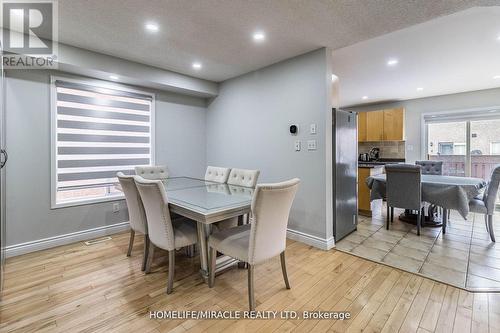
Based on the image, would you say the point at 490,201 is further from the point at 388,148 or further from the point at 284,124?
the point at 388,148

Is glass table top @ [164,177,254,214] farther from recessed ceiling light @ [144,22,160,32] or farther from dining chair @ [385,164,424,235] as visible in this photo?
dining chair @ [385,164,424,235]

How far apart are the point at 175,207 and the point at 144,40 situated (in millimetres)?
2002

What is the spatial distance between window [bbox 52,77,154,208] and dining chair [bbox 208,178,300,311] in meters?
2.34

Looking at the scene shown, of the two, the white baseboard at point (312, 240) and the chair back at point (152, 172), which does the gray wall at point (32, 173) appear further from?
the white baseboard at point (312, 240)

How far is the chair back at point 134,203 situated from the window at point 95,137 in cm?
127

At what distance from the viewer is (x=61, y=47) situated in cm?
274

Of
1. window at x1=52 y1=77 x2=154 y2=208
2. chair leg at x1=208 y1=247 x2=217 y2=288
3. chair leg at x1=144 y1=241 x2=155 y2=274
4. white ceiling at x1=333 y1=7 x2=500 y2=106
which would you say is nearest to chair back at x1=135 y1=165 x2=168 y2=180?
window at x1=52 y1=77 x2=154 y2=208

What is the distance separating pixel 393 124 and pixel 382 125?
0.23 meters

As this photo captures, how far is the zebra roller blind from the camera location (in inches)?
122

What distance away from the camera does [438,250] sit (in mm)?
2799

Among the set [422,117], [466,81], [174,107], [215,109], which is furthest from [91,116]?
[422,117]

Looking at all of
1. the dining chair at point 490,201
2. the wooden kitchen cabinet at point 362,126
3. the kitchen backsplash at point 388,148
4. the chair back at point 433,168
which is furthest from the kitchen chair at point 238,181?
the kitchen backsplash at point 388,148

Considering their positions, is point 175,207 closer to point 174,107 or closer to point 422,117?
point 174,107

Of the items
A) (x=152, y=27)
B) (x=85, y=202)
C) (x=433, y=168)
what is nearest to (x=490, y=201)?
(x=433, y=168)
